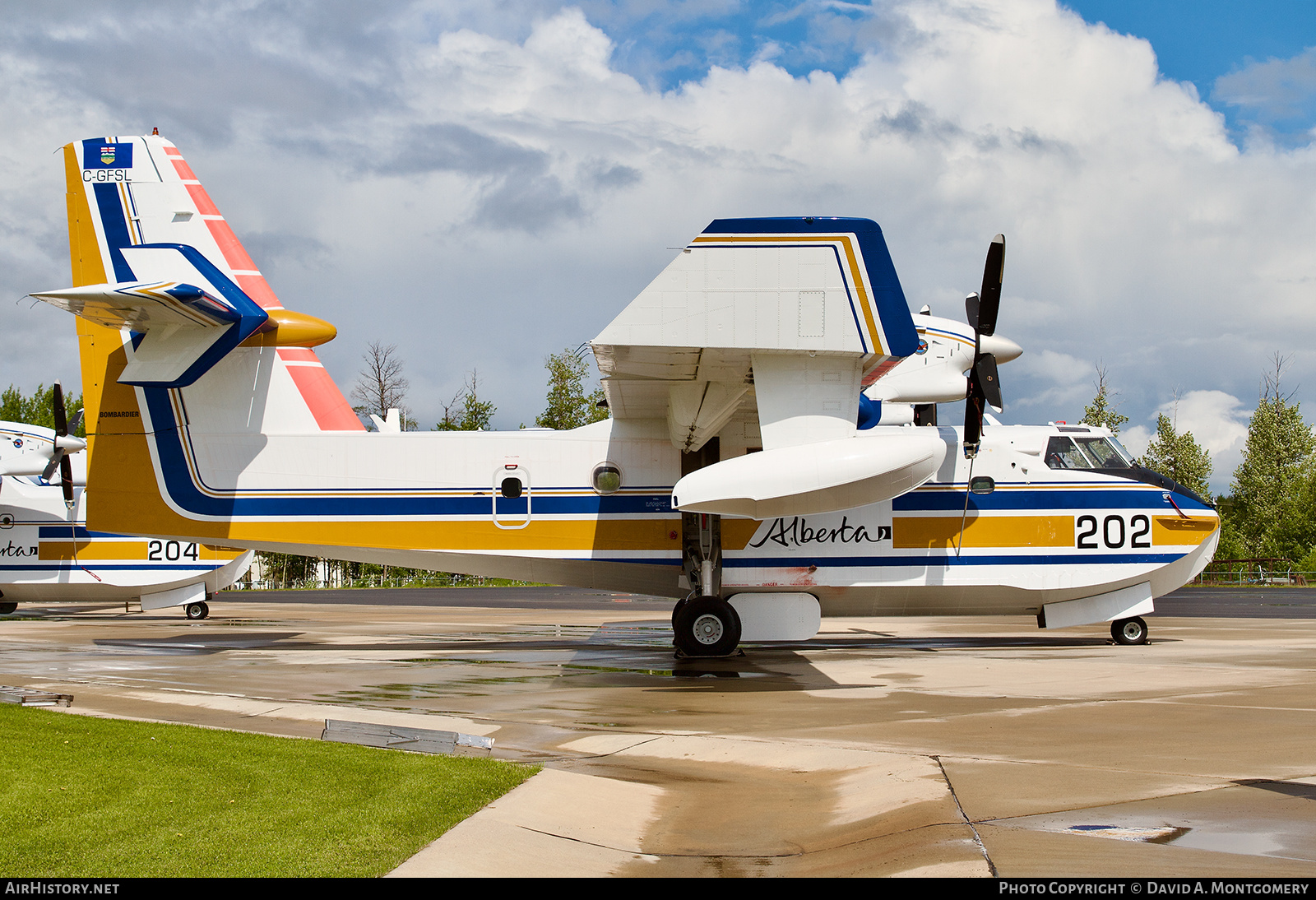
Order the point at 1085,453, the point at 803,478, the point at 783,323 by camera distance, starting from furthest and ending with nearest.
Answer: the point at 1085,453
the point at 783,323
the point at 803,478

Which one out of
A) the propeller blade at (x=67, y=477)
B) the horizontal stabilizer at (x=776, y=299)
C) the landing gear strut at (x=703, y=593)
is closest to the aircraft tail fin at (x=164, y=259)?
the landing gear strut at (x=703, y=593)

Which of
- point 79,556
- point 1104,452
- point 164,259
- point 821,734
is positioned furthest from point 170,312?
point 1104,452

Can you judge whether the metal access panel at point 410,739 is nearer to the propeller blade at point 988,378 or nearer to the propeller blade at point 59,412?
the propeller blade at point 988,378

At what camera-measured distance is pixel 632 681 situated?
1109cm

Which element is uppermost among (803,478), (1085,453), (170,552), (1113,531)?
(1085,453)

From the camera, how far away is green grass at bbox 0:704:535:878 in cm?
397

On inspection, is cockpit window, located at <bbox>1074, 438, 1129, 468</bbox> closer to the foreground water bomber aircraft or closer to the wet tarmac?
the foreground water bomber aircraft

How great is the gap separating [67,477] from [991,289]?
20.2m

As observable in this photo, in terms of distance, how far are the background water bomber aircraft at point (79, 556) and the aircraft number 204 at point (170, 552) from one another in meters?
0.02

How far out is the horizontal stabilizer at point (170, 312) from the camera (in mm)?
11688

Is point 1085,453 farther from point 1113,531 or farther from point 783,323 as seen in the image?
point 783,323

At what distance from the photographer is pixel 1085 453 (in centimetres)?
1505

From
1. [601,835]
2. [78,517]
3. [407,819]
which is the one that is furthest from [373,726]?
[78,517]

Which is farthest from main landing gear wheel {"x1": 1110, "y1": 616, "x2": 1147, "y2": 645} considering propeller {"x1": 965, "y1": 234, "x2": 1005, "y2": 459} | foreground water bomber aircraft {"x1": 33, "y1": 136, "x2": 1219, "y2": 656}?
propeller {"x1": 965, "y1": 234, "x2": 1005, "y2": 459}
